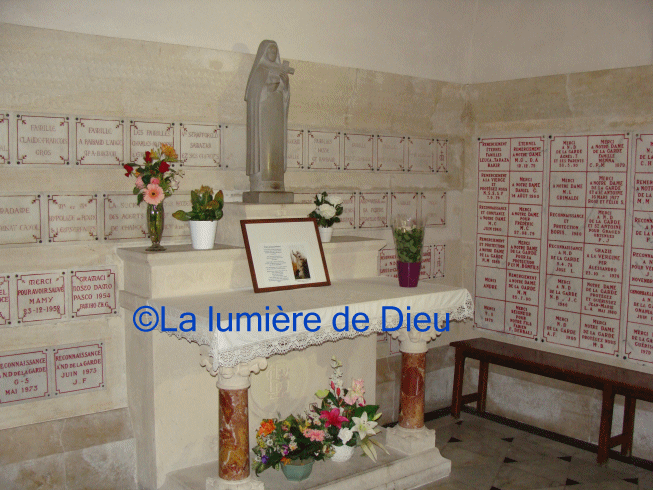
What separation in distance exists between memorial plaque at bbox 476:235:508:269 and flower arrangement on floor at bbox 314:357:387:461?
2073mm

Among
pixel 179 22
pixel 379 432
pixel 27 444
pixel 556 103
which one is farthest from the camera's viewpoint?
pixel 556 103

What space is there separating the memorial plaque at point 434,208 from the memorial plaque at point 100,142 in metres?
2.63

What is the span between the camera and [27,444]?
3729 mm

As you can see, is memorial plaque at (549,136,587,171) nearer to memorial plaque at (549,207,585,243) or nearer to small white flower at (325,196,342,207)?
memorial plaque at (549,207,585,243)

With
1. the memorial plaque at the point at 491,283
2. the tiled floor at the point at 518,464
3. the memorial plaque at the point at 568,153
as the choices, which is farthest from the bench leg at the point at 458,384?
the memorial plaque at the point at 568,153

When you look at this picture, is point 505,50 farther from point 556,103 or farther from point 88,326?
point 88,326

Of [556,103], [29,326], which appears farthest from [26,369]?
[556,103]

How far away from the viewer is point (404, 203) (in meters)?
5.51

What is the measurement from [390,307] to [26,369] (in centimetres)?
210

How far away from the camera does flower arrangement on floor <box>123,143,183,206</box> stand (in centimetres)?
380

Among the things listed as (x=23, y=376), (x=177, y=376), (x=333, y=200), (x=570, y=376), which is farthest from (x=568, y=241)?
(x=23, y=376)

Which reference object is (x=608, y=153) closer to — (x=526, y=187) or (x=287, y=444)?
(x=526, y=187)

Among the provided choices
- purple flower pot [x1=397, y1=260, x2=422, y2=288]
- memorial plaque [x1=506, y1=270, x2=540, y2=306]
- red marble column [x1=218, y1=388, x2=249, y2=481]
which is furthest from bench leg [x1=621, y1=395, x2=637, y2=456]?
red marble column [x1=218, y1=388, x2=249, y2=481]

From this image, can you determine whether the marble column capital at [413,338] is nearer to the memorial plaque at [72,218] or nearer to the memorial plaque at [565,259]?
the memorial plaque at [565,259]
